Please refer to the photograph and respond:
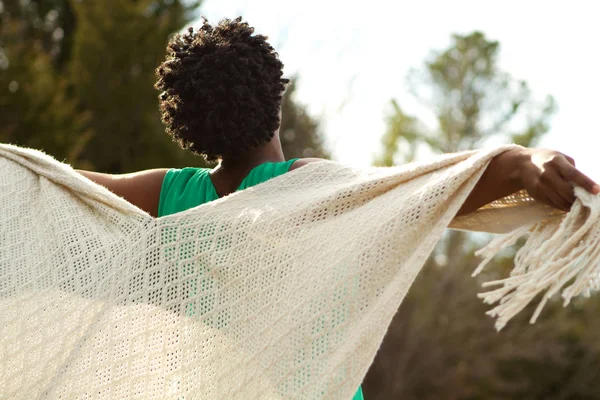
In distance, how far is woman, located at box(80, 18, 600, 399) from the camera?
1612mm

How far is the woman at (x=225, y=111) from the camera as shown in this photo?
1.61 meters

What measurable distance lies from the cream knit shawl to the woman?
0.23 ft

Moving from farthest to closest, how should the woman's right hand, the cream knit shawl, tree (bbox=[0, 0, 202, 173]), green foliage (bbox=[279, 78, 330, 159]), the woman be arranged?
green foliage (bbox=[279, 78, 330, 159]) < tree (bbox=[0, 0, 202, 173]) < the woman < the cream knit shawl < the woman's right hand

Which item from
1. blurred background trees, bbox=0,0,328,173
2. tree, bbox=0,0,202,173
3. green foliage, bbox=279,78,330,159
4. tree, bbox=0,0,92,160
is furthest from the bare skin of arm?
green foliage, bbox=279,78,330,159

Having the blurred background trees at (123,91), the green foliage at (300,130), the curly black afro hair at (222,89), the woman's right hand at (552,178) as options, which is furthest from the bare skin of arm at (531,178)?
the green foliage at (300,130)

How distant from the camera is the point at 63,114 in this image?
8891mm

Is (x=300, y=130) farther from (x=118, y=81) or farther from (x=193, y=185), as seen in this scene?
(x=193, y=185)

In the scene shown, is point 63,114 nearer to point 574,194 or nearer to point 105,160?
point 105,160

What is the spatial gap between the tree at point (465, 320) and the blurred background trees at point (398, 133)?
2cm

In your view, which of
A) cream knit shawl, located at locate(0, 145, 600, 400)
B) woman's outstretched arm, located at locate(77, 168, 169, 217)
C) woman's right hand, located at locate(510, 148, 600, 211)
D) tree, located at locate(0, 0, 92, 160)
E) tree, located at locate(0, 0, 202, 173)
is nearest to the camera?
woman's right hand, located at locate(510, 148, 600, 211)

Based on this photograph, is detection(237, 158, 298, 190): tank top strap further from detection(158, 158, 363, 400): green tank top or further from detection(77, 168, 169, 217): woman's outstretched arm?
detection(77, 168, 169, 217): woman's outstretched arm

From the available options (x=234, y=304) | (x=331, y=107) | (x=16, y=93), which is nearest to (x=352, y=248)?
(x=234, y=304)

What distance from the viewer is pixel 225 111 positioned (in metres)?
1.61

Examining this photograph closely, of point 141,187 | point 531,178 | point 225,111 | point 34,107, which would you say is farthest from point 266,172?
point 34,107
